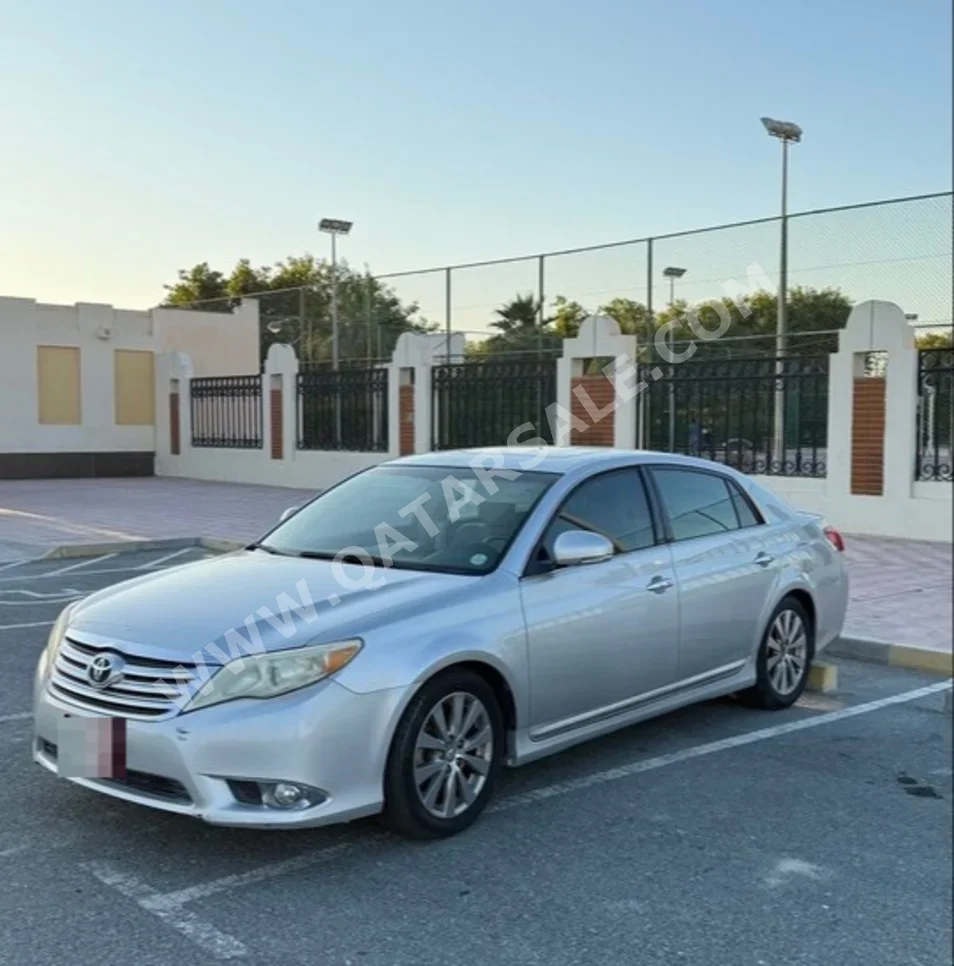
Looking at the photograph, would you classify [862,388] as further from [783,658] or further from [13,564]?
[13,564]

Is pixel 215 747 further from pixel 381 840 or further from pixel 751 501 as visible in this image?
pixel 751 501

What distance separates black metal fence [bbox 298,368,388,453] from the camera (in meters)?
21.6

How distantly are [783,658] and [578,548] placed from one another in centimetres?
190

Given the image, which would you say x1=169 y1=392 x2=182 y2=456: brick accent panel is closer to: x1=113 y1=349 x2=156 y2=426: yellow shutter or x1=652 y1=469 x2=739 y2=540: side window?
x1=113 y1=349 x2=156 y2=426: yellow shutter

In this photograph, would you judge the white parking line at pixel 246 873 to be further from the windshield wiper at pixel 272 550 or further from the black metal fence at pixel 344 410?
the black metal fence at pixel 344 410

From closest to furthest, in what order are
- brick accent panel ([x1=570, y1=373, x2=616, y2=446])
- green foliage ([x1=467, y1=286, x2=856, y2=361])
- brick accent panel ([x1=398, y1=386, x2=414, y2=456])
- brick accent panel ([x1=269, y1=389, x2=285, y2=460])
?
1. brick accent panel ([x1=570, y1=373, x2=616, y2=446])
2. green foliage ([x1=467, y1=286, x2=856, y2=361])
3. brick accent panel ([x1=398, y1=386, x2=414, y2=456])
4. brick accent panel ([x1=269, y1=389, x2=285, y2=460])

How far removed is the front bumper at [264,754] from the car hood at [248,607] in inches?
9.4

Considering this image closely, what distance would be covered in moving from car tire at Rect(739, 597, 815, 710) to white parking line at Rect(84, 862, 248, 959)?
331 cm

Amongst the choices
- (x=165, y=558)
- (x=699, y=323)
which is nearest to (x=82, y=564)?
(x=165, y=558)

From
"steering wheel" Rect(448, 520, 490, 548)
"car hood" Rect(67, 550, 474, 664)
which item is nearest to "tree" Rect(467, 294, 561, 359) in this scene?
"steering wheel" Rect(448, 520, 490, 548)

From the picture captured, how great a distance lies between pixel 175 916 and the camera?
346 centimetres

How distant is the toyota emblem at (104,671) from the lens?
12.8ft

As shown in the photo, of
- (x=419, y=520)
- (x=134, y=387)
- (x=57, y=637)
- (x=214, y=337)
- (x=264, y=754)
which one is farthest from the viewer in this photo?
(x=214, y=337)

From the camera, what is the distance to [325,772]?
371 cm
